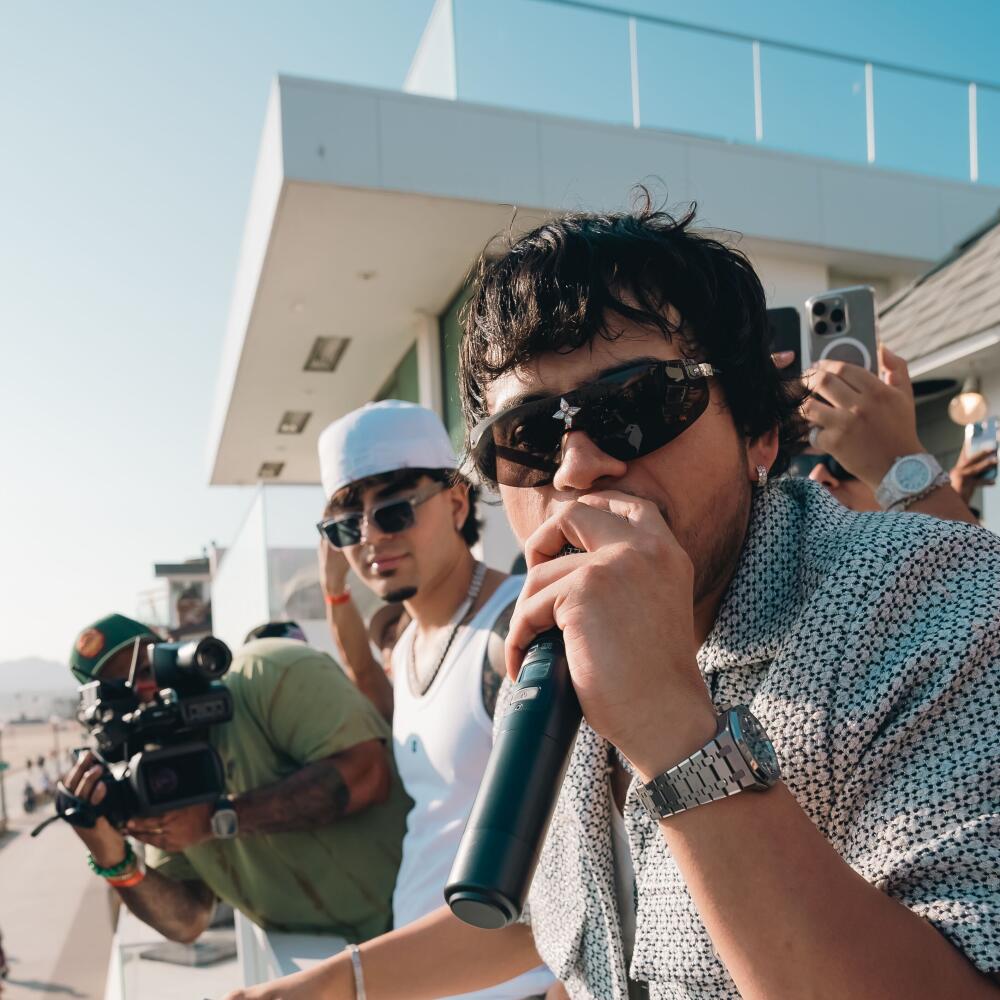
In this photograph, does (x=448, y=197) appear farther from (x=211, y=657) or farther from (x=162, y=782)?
(x=162, y=782)

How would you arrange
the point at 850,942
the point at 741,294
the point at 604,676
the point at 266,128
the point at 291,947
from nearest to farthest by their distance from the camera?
1. the point at 850,942
2. the point at 604,676
3. the point at 741,294
4. the point at 291,947
5. the point at 266,128

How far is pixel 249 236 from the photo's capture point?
9.50m

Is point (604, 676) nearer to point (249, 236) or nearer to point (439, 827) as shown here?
point (439, 827)

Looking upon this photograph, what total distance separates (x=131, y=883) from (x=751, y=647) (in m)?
2.67

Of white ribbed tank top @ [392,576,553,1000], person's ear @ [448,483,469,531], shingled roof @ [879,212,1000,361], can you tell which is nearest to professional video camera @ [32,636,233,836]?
white ribbed tank top @ [392,576,553,1000]

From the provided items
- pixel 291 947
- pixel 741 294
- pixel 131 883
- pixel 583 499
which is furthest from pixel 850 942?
pixel 131 883

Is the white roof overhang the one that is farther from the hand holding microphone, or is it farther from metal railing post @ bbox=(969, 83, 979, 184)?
the hand holding microphone

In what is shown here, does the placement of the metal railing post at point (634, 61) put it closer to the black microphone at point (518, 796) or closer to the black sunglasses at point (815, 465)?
the black sunglasses at point (815, 465)

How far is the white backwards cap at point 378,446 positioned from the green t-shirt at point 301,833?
61 cm

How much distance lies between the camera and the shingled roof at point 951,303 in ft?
18.1

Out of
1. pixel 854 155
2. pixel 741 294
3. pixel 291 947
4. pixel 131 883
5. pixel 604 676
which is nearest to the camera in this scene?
pixel 604 676

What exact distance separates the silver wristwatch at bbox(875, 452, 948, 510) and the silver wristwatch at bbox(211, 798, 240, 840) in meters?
2.03

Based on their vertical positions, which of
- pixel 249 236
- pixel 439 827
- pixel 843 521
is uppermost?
pixel 249 236

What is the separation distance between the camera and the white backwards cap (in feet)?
9.77
